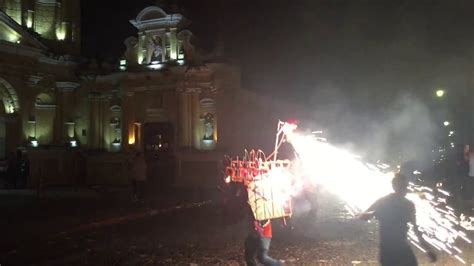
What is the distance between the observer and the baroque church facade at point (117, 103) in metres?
29.0

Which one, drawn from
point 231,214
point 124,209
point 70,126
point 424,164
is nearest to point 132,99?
point 70,126

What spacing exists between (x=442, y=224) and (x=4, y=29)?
23554 mm

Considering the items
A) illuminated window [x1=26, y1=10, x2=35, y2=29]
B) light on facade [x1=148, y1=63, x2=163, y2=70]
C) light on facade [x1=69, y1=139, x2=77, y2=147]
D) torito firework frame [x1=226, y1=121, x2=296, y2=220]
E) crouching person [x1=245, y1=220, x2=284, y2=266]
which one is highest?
illuminated window [x1=26, y1=10, x2=35, y2=29]

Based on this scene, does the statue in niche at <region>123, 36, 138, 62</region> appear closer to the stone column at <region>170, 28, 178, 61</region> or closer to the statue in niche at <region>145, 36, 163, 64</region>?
the statue in niche at <region>145, 36, 163, 64</region>

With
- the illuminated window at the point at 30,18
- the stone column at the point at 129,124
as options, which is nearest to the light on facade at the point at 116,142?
the stone column at the point at 129,124

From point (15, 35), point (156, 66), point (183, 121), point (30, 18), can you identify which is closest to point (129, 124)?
point (183, 121)

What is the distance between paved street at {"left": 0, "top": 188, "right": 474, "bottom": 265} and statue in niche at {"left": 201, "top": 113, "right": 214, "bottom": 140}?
1105cm

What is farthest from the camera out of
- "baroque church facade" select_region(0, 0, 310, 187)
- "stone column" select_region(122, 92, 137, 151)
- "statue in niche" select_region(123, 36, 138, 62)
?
"statue in niche" select_region(123, 36, 138, 62)

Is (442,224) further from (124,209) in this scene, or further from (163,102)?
(163,102)

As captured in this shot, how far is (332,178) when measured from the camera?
1505 cm

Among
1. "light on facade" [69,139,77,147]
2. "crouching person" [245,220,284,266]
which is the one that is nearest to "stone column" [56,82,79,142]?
"light on facade" [69,139,77,147]

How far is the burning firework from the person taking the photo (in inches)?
319

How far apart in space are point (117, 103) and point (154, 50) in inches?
162

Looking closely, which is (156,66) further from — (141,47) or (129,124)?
(129,124)
